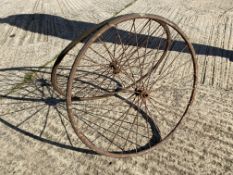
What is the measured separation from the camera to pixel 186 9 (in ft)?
23.2

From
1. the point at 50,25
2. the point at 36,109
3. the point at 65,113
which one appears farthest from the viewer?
the point at 50,25

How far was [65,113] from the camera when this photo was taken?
162 inches

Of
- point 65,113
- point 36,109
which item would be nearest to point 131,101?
point 65,113

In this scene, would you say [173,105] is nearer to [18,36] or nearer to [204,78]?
[204,78]

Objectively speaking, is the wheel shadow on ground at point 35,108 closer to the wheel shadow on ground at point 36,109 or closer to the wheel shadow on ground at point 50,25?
the wheel shadow on ground at point 36,109

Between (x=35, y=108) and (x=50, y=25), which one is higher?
(x=50, y=25)

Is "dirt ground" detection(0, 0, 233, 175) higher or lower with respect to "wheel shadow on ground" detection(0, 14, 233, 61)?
lower

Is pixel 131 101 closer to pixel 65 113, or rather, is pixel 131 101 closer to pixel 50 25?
pixel 65 113

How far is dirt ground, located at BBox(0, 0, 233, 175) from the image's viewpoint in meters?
3.40

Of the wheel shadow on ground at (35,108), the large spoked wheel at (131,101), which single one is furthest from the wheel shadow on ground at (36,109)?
the large spoked wheel at (131,101)

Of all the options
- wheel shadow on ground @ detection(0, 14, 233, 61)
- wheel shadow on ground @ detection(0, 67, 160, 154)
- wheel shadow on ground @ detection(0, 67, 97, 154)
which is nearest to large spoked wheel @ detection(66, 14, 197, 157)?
wheel shadow on ground @ detection(0, 67, 160, 154)

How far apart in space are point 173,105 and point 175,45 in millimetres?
1721

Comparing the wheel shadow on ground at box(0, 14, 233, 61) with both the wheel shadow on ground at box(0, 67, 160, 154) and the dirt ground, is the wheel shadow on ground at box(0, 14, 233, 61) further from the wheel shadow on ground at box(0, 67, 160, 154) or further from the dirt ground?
the wheel shadow on ground at box(0, 67, 160, 154)

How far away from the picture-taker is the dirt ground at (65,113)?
11.2 ft
